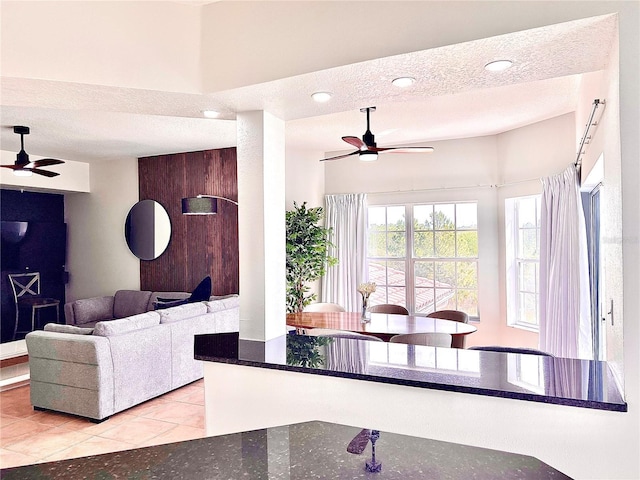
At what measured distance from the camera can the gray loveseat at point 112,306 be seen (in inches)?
238

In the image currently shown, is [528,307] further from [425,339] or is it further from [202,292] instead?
[202,292]

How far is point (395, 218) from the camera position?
237 inches

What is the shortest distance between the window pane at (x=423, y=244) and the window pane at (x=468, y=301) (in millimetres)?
637

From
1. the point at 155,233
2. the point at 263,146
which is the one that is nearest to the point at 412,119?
the point at 263,146

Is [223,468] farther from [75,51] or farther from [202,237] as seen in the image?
[202,237]

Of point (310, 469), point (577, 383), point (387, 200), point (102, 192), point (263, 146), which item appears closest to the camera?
point (310, 469)

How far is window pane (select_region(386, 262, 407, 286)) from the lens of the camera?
5996 mm

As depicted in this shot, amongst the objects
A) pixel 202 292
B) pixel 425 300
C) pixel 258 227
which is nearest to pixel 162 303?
pixel 202 292

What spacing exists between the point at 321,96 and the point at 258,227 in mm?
805

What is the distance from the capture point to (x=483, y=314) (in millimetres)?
5469

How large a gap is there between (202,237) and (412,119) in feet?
10.7

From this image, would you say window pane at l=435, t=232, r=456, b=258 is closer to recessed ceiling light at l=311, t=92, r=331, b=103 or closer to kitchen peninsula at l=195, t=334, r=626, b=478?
kitchen peninsula at l=195, t=334, r=626, b=478

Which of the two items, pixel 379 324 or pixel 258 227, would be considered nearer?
pixel 258 227

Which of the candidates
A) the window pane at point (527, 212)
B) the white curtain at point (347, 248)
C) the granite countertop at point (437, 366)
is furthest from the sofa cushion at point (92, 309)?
the window pane at point (527, 212)
